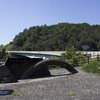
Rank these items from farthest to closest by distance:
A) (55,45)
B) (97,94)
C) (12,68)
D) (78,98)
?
(55,45), (12,68), (97,94), (78,98)

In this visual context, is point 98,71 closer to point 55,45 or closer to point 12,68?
point 12,68

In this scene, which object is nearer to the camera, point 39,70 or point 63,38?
point 39,70

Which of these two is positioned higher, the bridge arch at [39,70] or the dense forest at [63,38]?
the dense forest at [63,38]

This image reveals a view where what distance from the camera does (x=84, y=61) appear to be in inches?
894

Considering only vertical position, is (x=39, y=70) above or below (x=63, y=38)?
below

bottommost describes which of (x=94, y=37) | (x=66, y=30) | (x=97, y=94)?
(x=97, y=94)

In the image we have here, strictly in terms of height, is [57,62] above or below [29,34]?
below

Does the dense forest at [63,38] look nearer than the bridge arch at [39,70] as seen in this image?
No

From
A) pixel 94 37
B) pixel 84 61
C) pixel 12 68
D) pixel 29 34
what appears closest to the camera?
pixel 12 68

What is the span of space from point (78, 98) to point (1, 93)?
3.48 meters

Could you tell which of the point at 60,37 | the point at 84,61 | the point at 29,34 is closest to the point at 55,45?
the point at 60,37

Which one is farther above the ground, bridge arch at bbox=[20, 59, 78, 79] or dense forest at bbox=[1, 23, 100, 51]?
dense forest at bbox=[1, 23, 100, 51]

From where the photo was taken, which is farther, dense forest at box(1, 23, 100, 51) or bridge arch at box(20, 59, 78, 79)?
dense forest at box(1, 23, 100, 51)

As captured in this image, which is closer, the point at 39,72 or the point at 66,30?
the point at 39,72
